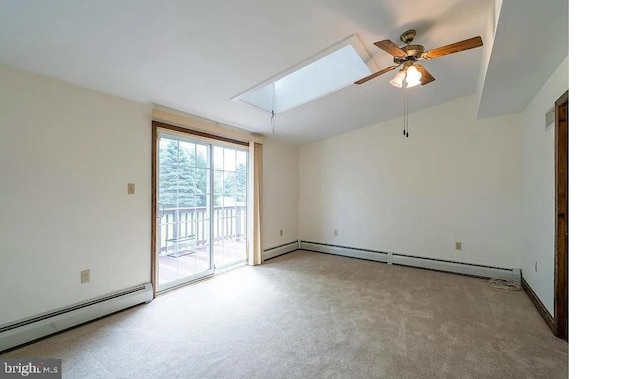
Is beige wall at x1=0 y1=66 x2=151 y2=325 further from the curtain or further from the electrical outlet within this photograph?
the curtain

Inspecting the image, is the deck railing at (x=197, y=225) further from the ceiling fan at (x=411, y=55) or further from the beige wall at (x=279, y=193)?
the ceiling fan at (x=411, y=55)

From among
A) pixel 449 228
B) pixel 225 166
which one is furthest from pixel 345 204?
pixel 225 166

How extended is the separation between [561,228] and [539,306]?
3.32ft

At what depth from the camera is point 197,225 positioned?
147 inches

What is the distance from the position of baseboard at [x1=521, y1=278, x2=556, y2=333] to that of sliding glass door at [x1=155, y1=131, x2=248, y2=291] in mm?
3966

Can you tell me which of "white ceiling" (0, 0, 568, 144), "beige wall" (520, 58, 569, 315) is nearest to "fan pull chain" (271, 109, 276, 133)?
"white ceiling" (0, 0, 568, 144)

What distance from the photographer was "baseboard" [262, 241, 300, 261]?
4715mm

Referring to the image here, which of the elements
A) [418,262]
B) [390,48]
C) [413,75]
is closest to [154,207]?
[390,48]

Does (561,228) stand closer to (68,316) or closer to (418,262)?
(418,262)

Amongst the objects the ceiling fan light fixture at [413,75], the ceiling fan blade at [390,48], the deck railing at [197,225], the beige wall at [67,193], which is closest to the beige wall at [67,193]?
the beige wall at [67,193]

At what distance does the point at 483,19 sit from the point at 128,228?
404 cm
